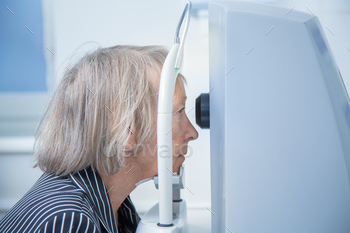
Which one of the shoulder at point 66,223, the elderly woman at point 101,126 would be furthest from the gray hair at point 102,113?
the shoulder at point 66,223

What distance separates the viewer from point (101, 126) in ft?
2.06

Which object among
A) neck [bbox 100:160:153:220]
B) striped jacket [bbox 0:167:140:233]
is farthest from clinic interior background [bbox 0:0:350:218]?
striped jacket [bbox 0:167:140:233]

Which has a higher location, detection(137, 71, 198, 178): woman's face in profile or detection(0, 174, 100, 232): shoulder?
detection(137, 71, 198, 178): woman's face in profile

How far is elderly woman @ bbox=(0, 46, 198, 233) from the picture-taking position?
2.02 ft

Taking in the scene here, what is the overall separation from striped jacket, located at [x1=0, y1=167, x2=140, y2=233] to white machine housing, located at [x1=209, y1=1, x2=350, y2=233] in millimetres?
242

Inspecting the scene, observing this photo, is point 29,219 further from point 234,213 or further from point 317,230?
point 317,230

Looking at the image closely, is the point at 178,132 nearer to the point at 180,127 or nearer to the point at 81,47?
the point at 180,127

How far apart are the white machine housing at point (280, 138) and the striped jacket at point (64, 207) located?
0.79ft

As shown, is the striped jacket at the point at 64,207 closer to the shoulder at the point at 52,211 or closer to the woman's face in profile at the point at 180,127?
the shoulder at the point at 52,211

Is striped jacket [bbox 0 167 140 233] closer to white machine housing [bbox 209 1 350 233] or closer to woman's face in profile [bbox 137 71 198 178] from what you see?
woman's face in profile [bbox 137 71 198 178]

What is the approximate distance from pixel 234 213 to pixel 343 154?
17 cm

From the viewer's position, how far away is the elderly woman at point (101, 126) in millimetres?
617

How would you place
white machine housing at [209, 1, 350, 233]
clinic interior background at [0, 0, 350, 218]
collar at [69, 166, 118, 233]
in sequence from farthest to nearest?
clinic interior background at [0, 0, 350, 218], collar at [69, 166, 118, 233], white machine housing at [209, 1, 350, 233]

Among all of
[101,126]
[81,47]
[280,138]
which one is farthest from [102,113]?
[81,47]
